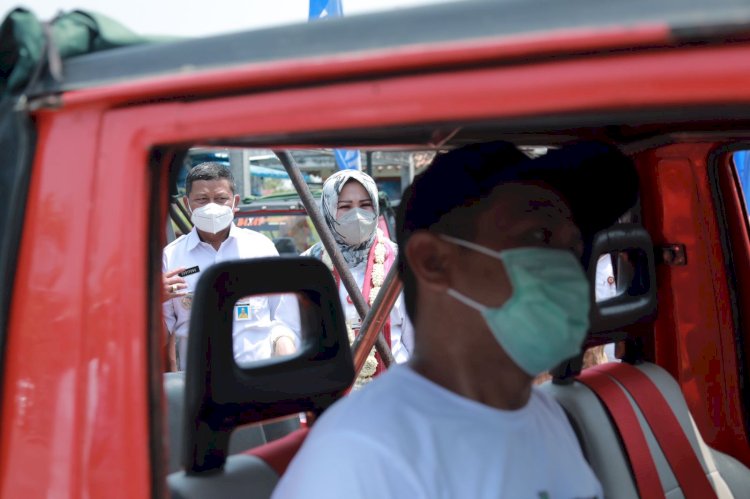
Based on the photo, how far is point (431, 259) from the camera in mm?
1593

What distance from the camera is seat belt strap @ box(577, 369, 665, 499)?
2078mm

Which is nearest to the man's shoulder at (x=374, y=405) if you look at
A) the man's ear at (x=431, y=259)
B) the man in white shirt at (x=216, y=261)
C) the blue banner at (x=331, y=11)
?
the man's ear at (x=431, y=259)

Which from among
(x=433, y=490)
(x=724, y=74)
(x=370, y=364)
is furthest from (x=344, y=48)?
(x=370, y=364)

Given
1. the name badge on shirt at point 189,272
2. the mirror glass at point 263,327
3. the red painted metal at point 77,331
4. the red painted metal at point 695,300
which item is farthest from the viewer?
the name badge on shirt at point 189,272

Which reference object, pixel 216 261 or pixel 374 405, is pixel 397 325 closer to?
pixel 216 261

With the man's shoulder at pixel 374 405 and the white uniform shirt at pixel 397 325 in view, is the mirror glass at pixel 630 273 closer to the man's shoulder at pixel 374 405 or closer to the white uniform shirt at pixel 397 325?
the man's shoulder at pixel 374 405

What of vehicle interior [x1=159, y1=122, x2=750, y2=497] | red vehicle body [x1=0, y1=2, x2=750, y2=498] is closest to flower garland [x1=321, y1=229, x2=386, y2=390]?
vehicle interior [x1=159, y1=122, x2=750, y2=497]

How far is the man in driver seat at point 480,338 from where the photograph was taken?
1352mm

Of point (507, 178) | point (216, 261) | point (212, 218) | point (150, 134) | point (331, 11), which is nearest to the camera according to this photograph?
point (150, 134)

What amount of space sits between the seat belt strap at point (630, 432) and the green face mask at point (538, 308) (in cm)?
63

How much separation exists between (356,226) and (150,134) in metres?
3.07

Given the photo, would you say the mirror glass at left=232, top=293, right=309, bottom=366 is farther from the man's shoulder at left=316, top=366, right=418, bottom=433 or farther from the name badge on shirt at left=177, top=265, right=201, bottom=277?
the man's shoulder at left=316, top=366, right=418, bottom=433

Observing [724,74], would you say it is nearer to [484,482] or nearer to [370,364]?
[484,482]

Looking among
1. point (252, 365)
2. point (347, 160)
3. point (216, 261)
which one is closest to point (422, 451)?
point (252, 365)
